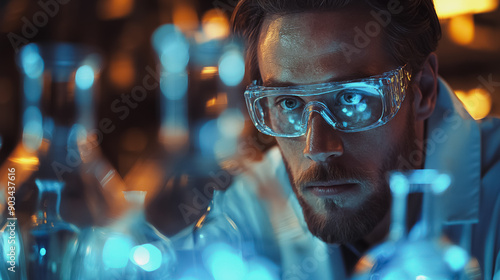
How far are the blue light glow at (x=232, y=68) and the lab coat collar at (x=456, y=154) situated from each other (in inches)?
20.1

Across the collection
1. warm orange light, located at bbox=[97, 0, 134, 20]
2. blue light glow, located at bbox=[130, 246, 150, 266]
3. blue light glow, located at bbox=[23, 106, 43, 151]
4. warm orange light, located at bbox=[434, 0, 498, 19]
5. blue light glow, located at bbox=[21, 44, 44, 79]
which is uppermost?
warm orange light, located at bbox=[97, 0, 134, 20]

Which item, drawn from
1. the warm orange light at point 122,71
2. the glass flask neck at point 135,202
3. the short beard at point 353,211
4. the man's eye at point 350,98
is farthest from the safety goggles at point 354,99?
the warm orange light at point 122,71

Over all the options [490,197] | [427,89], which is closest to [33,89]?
[427,89]

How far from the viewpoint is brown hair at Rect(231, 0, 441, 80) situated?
41.9 inches

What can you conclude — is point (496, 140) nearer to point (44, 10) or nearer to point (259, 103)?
point (259, 103)

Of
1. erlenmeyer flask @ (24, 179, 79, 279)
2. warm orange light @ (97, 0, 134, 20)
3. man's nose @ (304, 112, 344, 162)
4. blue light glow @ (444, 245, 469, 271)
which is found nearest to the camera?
blue light glow @ (444, 245, 469, 271)

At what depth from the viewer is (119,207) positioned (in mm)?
1016

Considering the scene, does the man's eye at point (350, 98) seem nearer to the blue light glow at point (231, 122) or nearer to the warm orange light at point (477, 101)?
the blue light glow at point (231, 122)

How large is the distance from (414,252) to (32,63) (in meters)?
0.80

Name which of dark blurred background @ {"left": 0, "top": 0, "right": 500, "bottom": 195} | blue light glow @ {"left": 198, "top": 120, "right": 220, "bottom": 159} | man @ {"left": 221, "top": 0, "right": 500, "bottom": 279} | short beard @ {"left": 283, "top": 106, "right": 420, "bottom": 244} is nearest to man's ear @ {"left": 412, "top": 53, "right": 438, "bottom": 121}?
man @ {"left": 221, "top": 0, "right": 500, "bottom": 279}

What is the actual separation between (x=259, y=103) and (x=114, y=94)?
0.72m

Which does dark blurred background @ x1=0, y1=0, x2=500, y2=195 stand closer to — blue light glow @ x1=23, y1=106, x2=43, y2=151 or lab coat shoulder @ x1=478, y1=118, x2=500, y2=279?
blue light glow @ x1=23, y1=106, x2=43, y2=151

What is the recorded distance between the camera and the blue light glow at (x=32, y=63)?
3.21 ft

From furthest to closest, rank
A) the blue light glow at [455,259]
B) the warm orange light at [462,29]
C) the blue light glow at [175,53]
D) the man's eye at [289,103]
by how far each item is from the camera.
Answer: the warm orange light at [462,29], the blue light glow at [175,53], the man's eye at [289,103], the blue light glow at [455,259]
